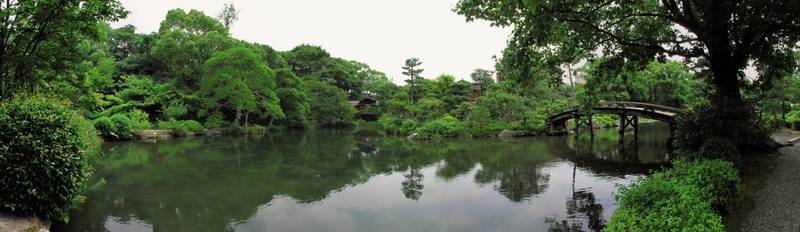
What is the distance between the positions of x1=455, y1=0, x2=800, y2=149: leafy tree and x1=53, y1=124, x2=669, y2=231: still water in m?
3.51

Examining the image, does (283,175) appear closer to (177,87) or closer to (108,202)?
(108,202)

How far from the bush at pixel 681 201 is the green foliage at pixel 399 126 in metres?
22.4

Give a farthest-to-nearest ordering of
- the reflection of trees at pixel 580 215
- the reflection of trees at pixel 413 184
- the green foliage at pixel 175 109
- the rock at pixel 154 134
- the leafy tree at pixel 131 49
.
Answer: the leafy tree at pixel 131 49
the green foliage at pixel 175 109
the rock at pixel 154 134
the reflection of trees at pixel 413 184
the reflection of trees at pixel 580 215

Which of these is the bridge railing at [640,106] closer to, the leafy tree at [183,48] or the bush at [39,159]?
the bush at [39,159]

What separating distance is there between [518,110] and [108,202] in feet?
76.6

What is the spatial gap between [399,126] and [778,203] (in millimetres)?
25423

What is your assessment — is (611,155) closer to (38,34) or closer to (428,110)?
(428,110)

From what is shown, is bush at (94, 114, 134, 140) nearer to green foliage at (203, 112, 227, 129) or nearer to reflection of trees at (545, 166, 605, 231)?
green foliage at (203, 112, 227, 129)

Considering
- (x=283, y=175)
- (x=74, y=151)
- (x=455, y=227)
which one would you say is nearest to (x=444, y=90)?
(x=283, y=175)

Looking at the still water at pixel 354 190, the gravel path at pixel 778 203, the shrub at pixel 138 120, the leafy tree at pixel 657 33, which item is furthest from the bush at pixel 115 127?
the gravel path at pixel 778 203

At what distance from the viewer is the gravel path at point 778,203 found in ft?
15.7

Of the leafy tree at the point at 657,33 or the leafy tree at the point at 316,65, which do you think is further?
the leafy tree at the point at 316,65

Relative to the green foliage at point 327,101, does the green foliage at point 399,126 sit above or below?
below

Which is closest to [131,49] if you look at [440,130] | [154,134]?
Answer: [154,134]
